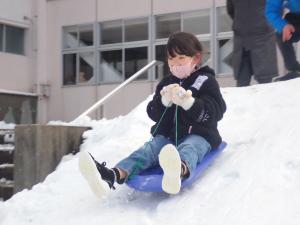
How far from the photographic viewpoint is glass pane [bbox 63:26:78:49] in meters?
14.9

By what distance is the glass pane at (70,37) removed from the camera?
14930 millimetres

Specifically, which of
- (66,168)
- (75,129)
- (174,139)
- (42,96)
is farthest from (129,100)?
(174,139)

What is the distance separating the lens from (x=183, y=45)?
14.0 ft

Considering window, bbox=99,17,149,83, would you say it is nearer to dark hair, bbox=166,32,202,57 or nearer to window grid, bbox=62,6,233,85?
window grid, bbox=62,6,233,85

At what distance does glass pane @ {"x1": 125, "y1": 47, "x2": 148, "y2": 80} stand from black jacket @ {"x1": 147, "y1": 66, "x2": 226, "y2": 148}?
9.35m

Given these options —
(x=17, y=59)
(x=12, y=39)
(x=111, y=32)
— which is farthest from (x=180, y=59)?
(x=12, y=39)

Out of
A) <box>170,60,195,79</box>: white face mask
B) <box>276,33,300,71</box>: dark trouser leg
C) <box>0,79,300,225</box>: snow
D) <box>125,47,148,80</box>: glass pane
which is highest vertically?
<box>125,47,148,80</box>: glass pane

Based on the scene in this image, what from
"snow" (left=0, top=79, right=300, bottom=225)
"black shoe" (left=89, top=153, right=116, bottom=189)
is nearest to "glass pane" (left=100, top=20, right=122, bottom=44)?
"snow" (left=0, top=79, right=300, bottom=225)

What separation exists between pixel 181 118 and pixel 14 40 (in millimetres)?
12311

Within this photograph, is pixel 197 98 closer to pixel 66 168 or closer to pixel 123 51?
pixel 66 168

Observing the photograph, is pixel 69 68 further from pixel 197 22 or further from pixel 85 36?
pixel 197 22

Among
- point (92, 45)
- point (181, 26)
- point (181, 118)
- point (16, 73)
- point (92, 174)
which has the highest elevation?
point (181, 26)

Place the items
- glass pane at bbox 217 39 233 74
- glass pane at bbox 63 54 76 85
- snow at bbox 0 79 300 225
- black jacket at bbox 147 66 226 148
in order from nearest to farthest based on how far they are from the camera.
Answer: snow at bbox 0 79 300 225 → black jacket at bbox 147 66 226 148 → glass pane at bbox 217 39 233 74 → glass pane at bbox 63 54 76 85

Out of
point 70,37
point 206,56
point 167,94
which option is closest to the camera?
point 167,94
